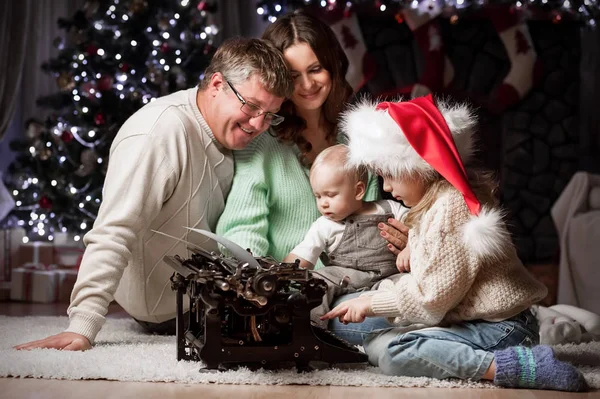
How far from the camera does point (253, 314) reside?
212 centimetres

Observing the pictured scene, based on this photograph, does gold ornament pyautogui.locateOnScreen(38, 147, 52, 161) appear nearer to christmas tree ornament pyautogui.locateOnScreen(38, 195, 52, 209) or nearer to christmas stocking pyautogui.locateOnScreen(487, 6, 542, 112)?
christmas tree ornament pyautogui.locateOnScreen(38, 195, 52, 209)

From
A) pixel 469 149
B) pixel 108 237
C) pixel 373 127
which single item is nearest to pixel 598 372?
pixel 469 149

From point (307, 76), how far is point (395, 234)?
63 cm

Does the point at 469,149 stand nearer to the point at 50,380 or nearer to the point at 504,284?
the point at 504,284

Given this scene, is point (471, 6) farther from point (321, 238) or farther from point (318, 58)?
point (321, 238)

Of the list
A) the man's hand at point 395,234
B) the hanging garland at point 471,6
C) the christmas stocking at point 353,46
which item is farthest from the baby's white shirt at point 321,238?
the hanging garland at point 471,6

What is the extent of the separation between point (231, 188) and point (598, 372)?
4.09 ft

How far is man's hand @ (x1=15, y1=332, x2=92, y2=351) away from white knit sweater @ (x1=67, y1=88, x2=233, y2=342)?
0.02 m

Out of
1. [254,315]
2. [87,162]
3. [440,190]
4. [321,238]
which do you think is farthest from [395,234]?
[87,162]

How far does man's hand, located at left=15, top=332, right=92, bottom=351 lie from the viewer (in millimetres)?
2330

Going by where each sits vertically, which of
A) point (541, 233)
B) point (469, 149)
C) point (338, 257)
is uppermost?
point (469, 149)

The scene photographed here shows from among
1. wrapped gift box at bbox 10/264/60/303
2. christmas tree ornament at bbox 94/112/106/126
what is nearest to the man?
wrapped gift box at bbox 10/264/60/303

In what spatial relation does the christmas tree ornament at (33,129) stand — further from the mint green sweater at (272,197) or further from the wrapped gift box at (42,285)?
the mint green sweater at (272,197)

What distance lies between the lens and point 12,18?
543 centimetres
